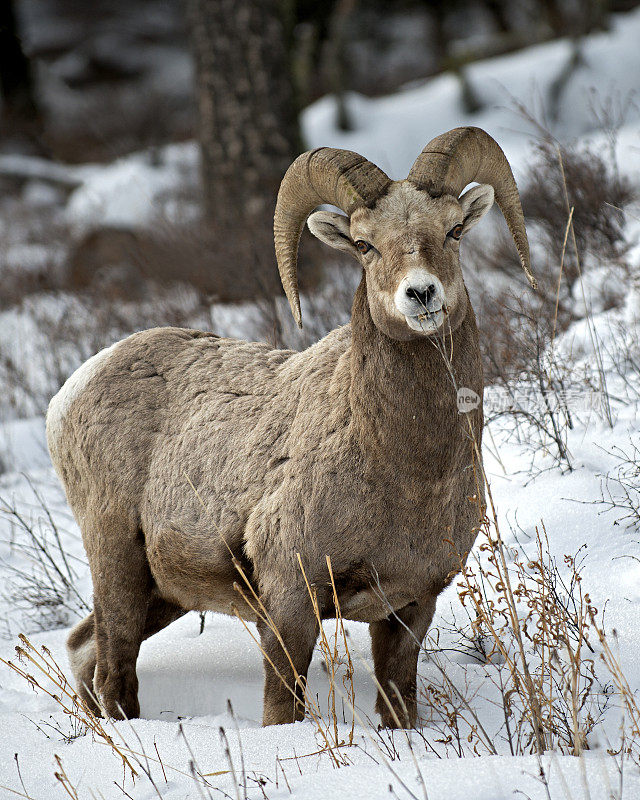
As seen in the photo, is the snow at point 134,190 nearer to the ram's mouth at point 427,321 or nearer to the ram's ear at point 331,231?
the ram's ear at point 331,231

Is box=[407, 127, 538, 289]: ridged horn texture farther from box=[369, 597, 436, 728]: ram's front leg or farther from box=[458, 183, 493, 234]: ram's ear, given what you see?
box=[369, 597, 436, 728]: ram's front leg

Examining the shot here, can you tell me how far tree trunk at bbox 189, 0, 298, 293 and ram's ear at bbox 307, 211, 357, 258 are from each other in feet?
23.6

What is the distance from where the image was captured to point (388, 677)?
3812mm

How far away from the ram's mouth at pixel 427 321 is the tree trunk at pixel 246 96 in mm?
7946

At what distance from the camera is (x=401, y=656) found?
379 cm

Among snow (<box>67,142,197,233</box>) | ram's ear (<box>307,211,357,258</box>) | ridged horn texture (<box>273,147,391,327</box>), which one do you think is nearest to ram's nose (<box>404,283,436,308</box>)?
ridged horn texture (<box>273,147,391,327</box>)

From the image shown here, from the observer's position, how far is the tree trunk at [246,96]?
10867 mm

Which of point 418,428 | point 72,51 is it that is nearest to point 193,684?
point 418,428

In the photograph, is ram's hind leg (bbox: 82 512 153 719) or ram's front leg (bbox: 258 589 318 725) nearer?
ram's front leg (bbox: 258 589 318 725)

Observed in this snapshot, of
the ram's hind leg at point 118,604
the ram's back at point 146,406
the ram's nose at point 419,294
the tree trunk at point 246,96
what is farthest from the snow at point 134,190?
the ram's nose at point 419,294

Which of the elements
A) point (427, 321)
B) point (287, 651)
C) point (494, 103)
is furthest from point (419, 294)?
point (494, 103)

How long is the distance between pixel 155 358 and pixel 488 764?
2.79 meters

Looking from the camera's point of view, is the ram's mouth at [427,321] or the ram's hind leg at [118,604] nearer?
the ram's mouth at [427,321]

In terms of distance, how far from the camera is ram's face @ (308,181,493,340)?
10.0 feet
